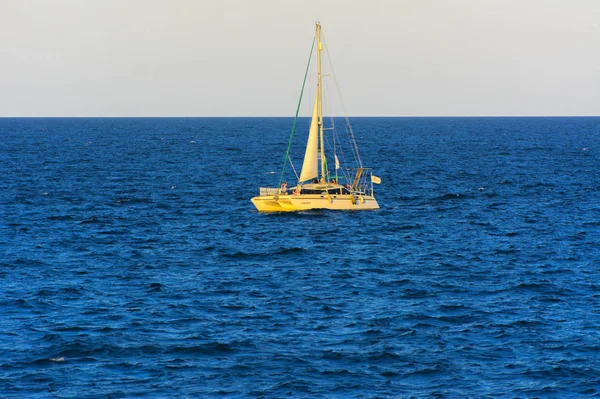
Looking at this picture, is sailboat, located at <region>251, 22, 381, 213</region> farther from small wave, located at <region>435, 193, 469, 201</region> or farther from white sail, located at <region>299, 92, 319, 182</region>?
small wave, located at <region>435, 193, 469, 201</region>

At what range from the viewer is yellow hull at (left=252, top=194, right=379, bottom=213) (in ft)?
251

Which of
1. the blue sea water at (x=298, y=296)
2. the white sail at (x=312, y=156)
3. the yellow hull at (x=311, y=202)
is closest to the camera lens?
the blue sea water at (x=298, y=296)

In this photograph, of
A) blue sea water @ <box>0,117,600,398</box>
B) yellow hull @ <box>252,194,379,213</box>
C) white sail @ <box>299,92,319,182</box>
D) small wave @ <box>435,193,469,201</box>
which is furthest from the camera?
small wave @ <box>435,193,469,201</box>

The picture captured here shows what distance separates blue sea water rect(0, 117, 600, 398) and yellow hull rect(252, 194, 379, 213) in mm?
918

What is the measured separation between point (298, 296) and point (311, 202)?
2985cm

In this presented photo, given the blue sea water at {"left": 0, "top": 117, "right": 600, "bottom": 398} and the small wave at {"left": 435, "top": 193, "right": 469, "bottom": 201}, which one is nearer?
the blue sea water at {"left": 0, "top": 117, "right": 600, "bottom": 398}

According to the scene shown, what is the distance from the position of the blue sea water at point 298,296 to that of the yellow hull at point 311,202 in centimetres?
92

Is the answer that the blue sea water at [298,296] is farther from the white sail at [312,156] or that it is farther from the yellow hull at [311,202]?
the white sail at [312,156]

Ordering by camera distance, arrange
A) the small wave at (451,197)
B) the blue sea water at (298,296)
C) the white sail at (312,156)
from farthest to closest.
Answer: the small wave at (451,197)
the white sail at (312,156)
the blue sea water at (298,296)

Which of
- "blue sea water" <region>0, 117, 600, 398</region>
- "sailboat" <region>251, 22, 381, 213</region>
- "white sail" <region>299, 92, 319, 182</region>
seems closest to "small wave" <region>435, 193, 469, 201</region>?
"blue sea water" <region>0, 117, 600, 398</region>

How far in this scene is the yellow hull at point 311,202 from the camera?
76.5m

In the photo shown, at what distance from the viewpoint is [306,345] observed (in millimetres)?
38062

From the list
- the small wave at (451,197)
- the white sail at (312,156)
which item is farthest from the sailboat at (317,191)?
the small wave at (451,197)

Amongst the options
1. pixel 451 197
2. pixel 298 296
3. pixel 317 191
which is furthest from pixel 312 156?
pixel 298 296
